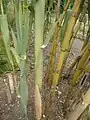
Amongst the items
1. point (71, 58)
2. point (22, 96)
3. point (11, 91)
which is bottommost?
point (71, 58)

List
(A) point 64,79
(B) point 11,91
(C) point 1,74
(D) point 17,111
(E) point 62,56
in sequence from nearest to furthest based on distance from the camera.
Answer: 1. (E) point 62,56
2. (D) point 17,111
3. (B) point 11,91
4. (A) point 64,79
5. (C) point 1,74

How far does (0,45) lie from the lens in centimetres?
195

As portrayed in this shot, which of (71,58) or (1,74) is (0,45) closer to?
(1,74)

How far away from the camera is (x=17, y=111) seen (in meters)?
1.31

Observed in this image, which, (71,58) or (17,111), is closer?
(17,111)

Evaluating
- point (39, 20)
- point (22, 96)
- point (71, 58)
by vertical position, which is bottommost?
point (71, 58)

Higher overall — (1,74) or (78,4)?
(78,4)

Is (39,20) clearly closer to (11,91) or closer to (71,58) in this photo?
(11,91)

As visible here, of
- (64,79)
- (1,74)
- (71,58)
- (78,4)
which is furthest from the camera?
(71,58)

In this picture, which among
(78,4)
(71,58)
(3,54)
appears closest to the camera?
(78,4)

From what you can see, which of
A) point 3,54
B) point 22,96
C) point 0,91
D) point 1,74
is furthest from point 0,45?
point 22,96

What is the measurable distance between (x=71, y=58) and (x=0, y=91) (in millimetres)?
814

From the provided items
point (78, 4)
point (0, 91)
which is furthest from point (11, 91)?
point (78, 4)

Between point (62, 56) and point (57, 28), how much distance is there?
0.15 meters
